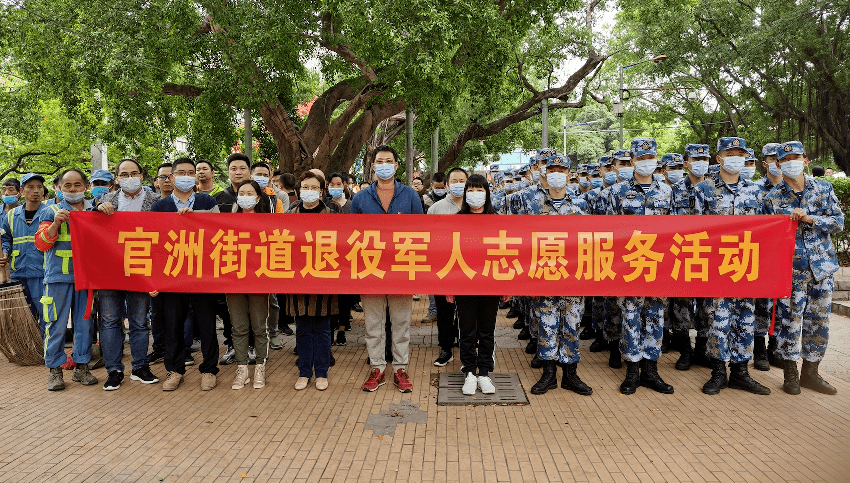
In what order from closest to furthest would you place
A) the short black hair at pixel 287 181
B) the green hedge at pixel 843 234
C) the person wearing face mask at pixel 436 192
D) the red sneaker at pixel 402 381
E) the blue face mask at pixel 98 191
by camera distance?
the red sneaker at pixel 402 381
the blue face mask at pixel 98 191
the short black hair at pixel 287 181
the person wearing face mask at pixel 436 192
the green hedge at pixel 843 234

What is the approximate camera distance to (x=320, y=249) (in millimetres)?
4949

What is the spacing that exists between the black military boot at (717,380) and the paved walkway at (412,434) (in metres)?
0.09

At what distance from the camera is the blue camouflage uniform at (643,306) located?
490 cm

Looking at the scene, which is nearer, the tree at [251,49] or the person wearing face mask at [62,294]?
the person wearing face mask at [62,294]

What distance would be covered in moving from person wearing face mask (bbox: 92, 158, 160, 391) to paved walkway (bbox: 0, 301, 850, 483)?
153 mm

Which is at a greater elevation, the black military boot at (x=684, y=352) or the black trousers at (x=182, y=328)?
the black trousers at (x=182, y=328)

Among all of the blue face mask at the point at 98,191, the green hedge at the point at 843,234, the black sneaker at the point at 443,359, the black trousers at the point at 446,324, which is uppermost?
the blue face mask at the point at 98,191

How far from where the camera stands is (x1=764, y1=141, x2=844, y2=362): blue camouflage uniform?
4.79 metres

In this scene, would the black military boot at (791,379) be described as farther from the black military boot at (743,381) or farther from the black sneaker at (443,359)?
the black sneaker at (443,359)

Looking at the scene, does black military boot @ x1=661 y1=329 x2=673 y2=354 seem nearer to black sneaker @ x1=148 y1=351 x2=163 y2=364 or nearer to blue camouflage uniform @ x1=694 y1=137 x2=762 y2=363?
blue camouflage uniform @ x1=694 y1=137 x2=762 y2=363

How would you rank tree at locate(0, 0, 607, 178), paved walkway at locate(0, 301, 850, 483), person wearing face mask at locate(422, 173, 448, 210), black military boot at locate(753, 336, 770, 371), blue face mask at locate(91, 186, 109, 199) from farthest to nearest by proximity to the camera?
1. tree at locate(0, 0, 607, 178)
2. person wearing face mask at locate(422, 173, 448, 210)
3. black military boot at locate(753, 336, 770, 371)
4. blue face mask at locate(91, 186, 109, 199)
5. paved walkway at locate(0, 301, 850, 483)

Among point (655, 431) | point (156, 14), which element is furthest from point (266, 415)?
point (156, 14)

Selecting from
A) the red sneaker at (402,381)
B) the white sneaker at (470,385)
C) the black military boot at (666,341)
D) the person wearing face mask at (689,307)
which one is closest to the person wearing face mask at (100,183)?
the red sneaker at (402,381)

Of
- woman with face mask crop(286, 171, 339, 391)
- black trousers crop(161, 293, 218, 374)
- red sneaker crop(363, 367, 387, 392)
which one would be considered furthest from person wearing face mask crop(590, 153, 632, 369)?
black trousers crop(161, 293, 218, 374)
